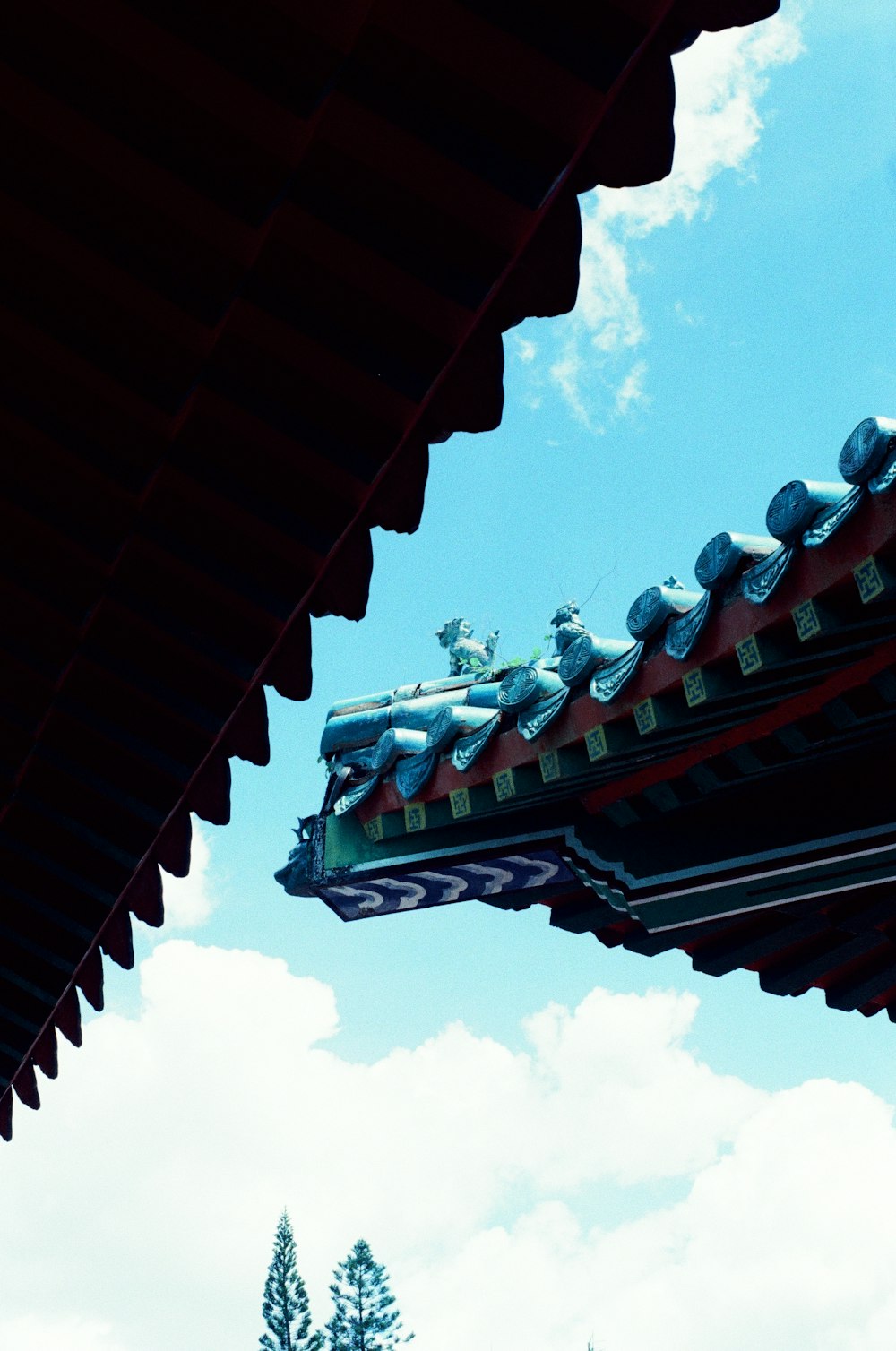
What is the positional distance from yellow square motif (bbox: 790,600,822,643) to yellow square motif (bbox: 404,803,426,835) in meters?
2.39

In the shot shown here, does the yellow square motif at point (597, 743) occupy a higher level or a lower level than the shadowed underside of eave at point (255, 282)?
higher

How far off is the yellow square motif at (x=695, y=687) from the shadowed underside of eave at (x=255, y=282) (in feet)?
7.11

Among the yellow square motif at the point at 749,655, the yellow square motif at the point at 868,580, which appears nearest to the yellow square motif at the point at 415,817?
the yellow square motif at the point at 749,655

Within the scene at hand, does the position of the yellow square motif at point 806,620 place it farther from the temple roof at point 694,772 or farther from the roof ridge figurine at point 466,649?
the roof ridge figurine at point 466,649

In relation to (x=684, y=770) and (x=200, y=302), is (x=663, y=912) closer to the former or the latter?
(x=684, y=770)

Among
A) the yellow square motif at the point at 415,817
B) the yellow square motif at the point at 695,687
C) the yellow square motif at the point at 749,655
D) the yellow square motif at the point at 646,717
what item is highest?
the yellow square motif at the point at 415,817

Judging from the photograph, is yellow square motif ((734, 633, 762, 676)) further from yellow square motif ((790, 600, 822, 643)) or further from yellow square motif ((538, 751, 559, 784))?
yellow square motif ((538, 751, 559, 784))

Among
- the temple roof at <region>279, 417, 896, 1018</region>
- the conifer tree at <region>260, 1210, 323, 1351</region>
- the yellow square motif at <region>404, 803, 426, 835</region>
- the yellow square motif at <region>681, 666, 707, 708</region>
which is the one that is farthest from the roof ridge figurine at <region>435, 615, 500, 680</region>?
the conifer tree at <region>260, 1210, 323, 1351</region>

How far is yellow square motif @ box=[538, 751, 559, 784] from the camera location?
18.6 ft

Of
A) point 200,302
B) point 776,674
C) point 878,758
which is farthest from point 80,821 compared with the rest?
point 878,758

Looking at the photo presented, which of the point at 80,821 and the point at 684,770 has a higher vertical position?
the point at 684,770

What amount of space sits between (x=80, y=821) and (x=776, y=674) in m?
2.59

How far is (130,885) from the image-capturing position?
153 inches

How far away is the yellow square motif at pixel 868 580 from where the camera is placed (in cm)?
414
